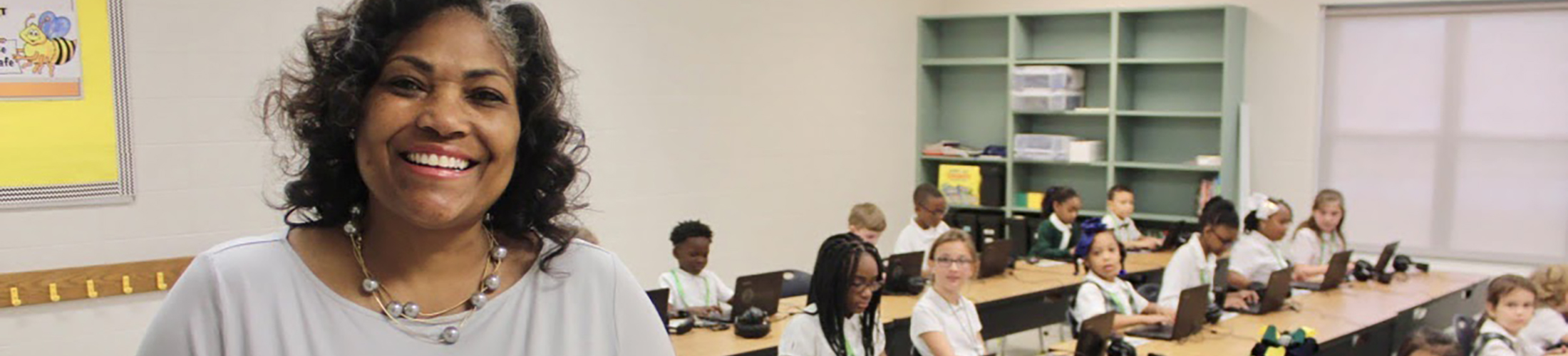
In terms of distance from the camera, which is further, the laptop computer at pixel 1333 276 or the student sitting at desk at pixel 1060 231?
the student sitting at desk at pixel 1060 231

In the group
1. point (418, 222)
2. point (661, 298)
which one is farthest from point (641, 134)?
point (418, 222)

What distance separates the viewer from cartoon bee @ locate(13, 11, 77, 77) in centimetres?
544

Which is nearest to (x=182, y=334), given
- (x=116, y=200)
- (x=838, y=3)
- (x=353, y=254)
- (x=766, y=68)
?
(x=353, y=254)

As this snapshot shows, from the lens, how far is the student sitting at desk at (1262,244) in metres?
7.80

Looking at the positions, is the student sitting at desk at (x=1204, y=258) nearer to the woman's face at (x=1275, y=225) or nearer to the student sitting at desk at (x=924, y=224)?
the woman's face at (x=1275, y=225)

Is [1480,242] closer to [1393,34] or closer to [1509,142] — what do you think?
[1509,142]

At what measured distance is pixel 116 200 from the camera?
5.77 meters

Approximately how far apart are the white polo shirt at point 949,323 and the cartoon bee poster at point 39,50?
341cm

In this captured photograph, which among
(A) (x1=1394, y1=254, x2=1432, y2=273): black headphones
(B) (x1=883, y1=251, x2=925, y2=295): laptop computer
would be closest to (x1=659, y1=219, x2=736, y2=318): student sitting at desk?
(B) (x1=883, y1=251, x2=925, y2=295): laptop computer

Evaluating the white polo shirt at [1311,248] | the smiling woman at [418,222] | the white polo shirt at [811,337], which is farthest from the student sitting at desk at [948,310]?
the smiling woman at [418,222]

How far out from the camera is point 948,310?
5332 millimetres

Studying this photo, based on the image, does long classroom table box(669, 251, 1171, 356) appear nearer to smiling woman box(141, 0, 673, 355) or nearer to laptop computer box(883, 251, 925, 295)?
laptop computer box(883, 251, 925, 295)

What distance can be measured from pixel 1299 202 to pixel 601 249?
876 centimetres

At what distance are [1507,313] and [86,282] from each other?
5856 mm
